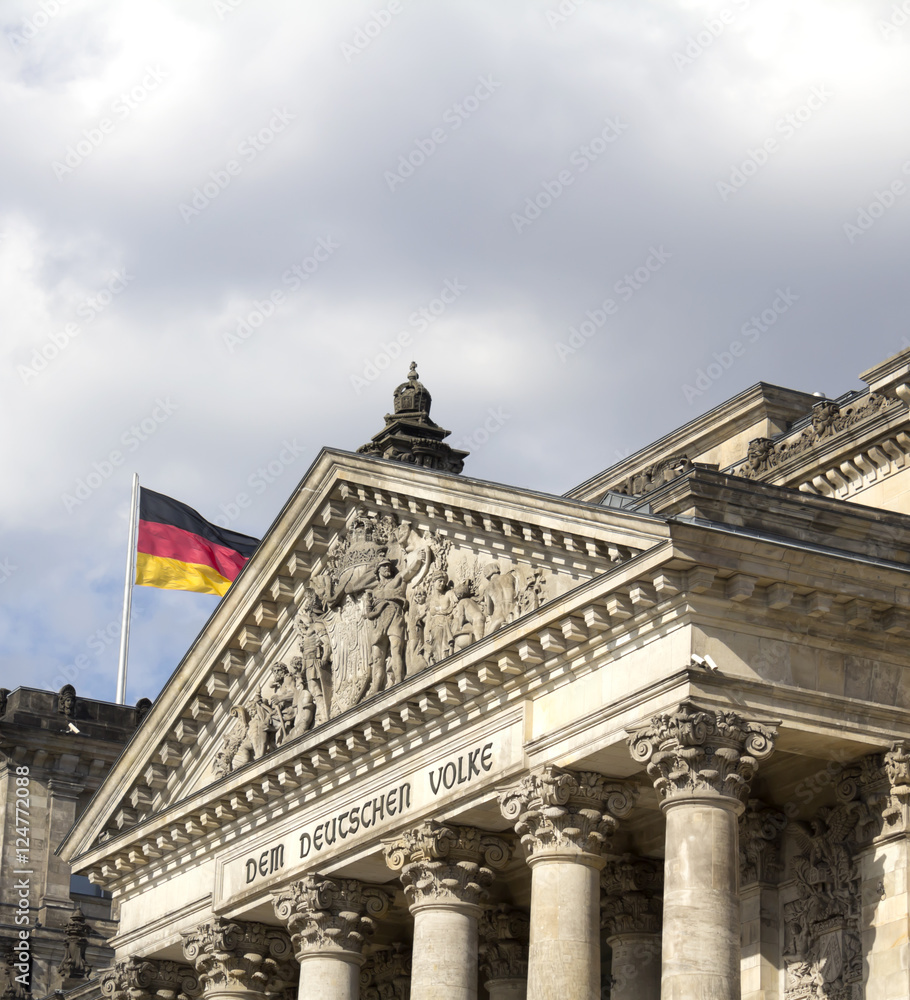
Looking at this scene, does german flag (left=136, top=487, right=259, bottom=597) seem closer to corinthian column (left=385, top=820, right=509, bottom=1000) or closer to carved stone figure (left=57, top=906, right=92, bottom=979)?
carved stone figure (left=57, top=906, right=92, bottom=979)

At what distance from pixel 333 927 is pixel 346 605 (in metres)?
6.28

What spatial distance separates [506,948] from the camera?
4434cm

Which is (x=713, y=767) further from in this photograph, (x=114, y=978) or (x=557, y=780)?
(x=114, y=978)

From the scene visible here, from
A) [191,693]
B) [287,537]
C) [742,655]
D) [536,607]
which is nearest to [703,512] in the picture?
[742,655]

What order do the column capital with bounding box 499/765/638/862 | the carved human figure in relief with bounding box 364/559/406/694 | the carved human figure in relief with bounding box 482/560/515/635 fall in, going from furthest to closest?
the carved human figure in relief with bounding box 364/559/406/694, the carved human figure in relief with bounding box 482/560/515/635, the column capital with bounding box 499/765/638/862

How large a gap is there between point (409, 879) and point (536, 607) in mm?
5936

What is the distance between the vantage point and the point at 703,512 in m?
33.9

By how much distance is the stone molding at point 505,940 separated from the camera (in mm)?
44250

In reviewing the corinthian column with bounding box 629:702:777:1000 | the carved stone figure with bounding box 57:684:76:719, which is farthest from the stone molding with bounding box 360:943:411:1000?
the carved stone figure with bounding box 57:684:76:719

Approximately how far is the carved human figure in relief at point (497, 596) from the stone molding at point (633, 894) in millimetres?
5563

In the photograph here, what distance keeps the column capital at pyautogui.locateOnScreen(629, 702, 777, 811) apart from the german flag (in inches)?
946

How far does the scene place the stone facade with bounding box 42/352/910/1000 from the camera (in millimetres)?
34000

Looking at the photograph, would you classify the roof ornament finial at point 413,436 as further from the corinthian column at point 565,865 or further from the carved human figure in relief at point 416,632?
the corinthian column at point 565,865

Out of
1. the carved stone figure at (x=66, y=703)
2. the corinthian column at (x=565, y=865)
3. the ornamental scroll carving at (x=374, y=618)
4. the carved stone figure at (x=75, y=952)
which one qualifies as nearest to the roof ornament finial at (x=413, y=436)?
the ornamental scroll carving at (x=374, y=618)
